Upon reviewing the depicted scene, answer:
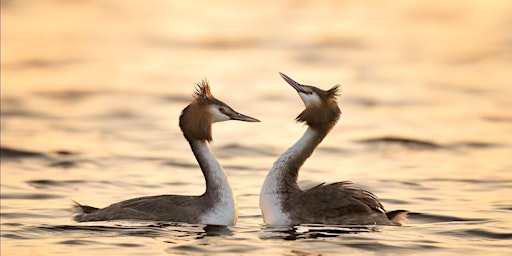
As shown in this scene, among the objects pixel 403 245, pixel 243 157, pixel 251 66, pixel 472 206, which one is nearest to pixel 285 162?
pixel 403 245

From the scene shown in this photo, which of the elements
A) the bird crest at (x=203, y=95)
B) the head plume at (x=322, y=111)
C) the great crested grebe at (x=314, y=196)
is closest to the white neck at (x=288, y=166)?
the great crested grebe at (x=314, y=196)

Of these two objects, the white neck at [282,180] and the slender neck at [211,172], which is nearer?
the slender neck at [211,172]

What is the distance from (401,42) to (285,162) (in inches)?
703

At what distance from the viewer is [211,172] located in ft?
49.8

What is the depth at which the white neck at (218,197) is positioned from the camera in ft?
48.8

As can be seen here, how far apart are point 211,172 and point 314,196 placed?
109cm

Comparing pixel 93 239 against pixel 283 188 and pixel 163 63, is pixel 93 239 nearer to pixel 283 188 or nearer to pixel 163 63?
pixel 283 188

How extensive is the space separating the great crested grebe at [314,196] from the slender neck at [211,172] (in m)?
0.49

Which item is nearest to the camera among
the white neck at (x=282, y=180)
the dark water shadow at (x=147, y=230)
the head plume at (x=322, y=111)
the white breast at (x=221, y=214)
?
the dark water shadow at (x=147, y=230)

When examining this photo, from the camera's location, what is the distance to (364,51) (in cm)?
3177

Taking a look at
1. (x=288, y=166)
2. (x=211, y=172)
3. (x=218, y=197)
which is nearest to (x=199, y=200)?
(x=218, y=197)

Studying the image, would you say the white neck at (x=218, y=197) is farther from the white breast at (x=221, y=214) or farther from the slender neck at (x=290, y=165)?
the slender neck at (x=290, y=165)

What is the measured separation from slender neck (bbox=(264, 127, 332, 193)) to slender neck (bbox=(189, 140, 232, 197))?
0.50m

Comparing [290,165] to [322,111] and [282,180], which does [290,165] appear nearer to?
[282,180]
